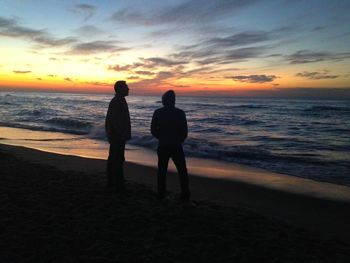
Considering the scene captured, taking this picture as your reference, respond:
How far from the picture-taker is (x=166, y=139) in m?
5.59

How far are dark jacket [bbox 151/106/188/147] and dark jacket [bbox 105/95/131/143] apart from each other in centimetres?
76

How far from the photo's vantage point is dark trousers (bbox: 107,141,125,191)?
6.25 m

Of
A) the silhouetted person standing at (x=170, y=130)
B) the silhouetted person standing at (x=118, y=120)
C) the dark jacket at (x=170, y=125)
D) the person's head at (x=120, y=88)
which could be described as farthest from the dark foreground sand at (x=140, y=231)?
the person's head at (x=120, y=88)

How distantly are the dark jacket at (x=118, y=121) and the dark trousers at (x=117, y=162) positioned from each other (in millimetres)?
160

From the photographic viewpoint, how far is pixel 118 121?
6.10 meters

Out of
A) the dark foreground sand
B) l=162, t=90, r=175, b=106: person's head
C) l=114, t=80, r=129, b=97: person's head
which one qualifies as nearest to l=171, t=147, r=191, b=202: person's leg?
the dark foreground sand

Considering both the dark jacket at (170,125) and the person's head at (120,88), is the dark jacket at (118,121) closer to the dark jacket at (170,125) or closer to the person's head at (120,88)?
the person's head at (120,88)

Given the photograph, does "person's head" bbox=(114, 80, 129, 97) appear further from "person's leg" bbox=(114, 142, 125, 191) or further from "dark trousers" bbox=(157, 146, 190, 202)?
"dark trousers" bbox=(157, 146, 190, 202)

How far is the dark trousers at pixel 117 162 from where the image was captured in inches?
246

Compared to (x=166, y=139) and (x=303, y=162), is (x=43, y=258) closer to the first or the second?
(x=166, y=139)

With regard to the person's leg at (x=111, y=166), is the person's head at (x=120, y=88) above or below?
above

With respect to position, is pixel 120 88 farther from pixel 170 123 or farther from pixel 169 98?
pixel 170 123

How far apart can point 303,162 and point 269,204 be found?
5514mm

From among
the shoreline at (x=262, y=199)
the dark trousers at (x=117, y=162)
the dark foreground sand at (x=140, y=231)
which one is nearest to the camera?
the dark foreground sand at (x=140, y=231)
